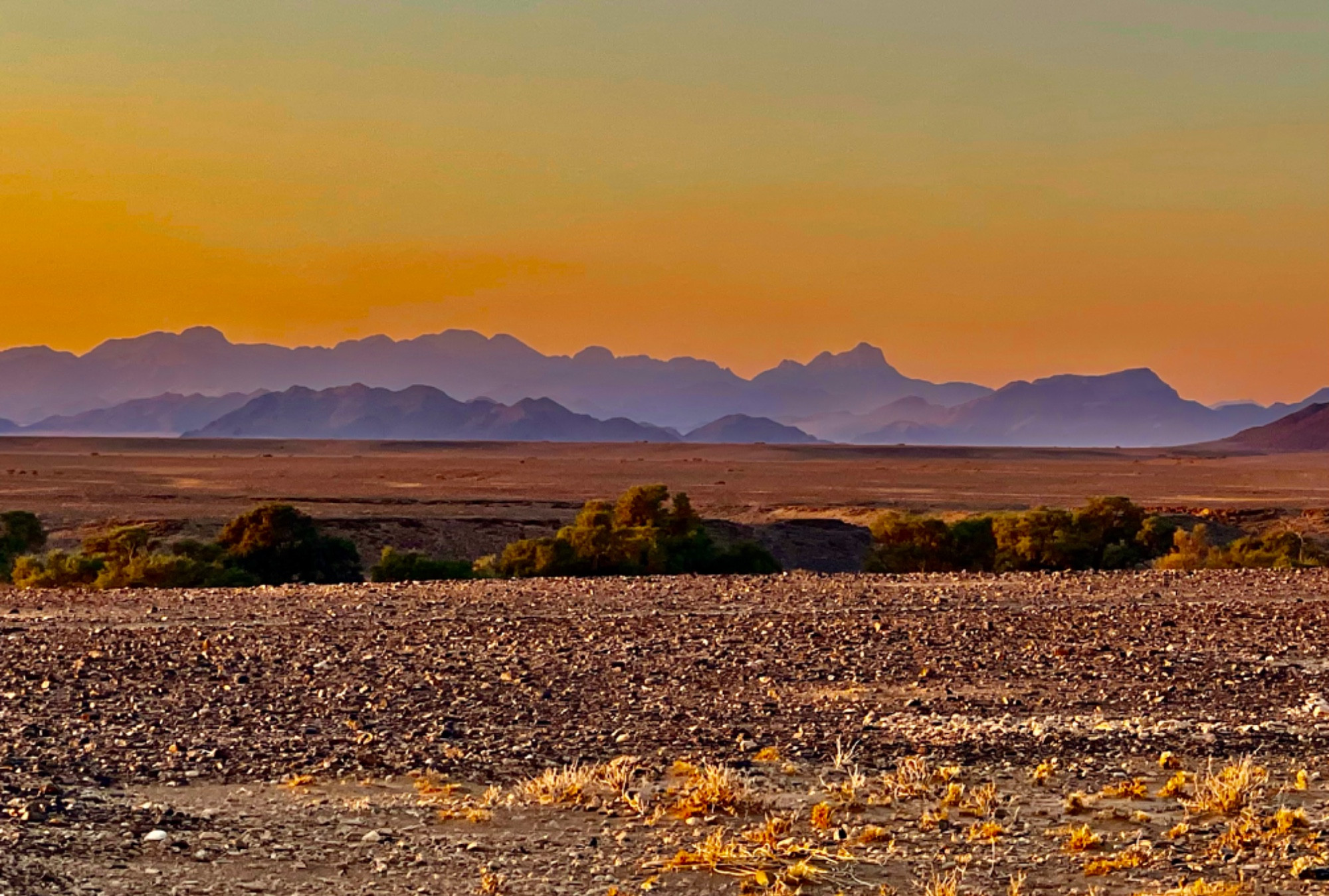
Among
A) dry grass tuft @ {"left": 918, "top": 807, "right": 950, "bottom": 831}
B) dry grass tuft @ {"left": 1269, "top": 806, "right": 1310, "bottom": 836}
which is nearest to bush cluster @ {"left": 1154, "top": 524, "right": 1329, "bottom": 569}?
dry grass tuft @ {"left": 1269, "top": 806, "right": 1310, "bottom": 836}

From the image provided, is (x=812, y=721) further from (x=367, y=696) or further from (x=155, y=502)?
(x=155, y=502)

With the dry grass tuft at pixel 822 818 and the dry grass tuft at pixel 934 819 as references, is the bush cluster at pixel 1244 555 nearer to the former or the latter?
the dry grass tuft at pixel 934 819

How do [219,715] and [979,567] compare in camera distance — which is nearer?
[219,715]

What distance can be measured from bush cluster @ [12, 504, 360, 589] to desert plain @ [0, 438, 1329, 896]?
514 cm

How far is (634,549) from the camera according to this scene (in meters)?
27.6

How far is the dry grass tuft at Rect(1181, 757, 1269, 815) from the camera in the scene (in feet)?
27.0

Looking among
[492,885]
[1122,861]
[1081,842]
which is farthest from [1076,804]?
[492,885]

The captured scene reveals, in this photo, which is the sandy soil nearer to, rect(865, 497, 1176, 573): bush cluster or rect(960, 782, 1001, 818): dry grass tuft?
rect(865, 497, 1176, 573): bush cluster

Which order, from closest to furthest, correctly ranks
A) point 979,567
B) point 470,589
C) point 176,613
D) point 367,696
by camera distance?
point 367,696 < point 176,613 < point 470,589 < point 979,567

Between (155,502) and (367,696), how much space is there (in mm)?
57544

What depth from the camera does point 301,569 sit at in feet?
93.6

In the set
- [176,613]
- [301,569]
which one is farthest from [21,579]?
[176,613]

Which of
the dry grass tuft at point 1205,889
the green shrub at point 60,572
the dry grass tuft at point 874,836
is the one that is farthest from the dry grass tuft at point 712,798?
the green shrub at point 60,572

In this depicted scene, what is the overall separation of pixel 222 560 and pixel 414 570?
460 cm
